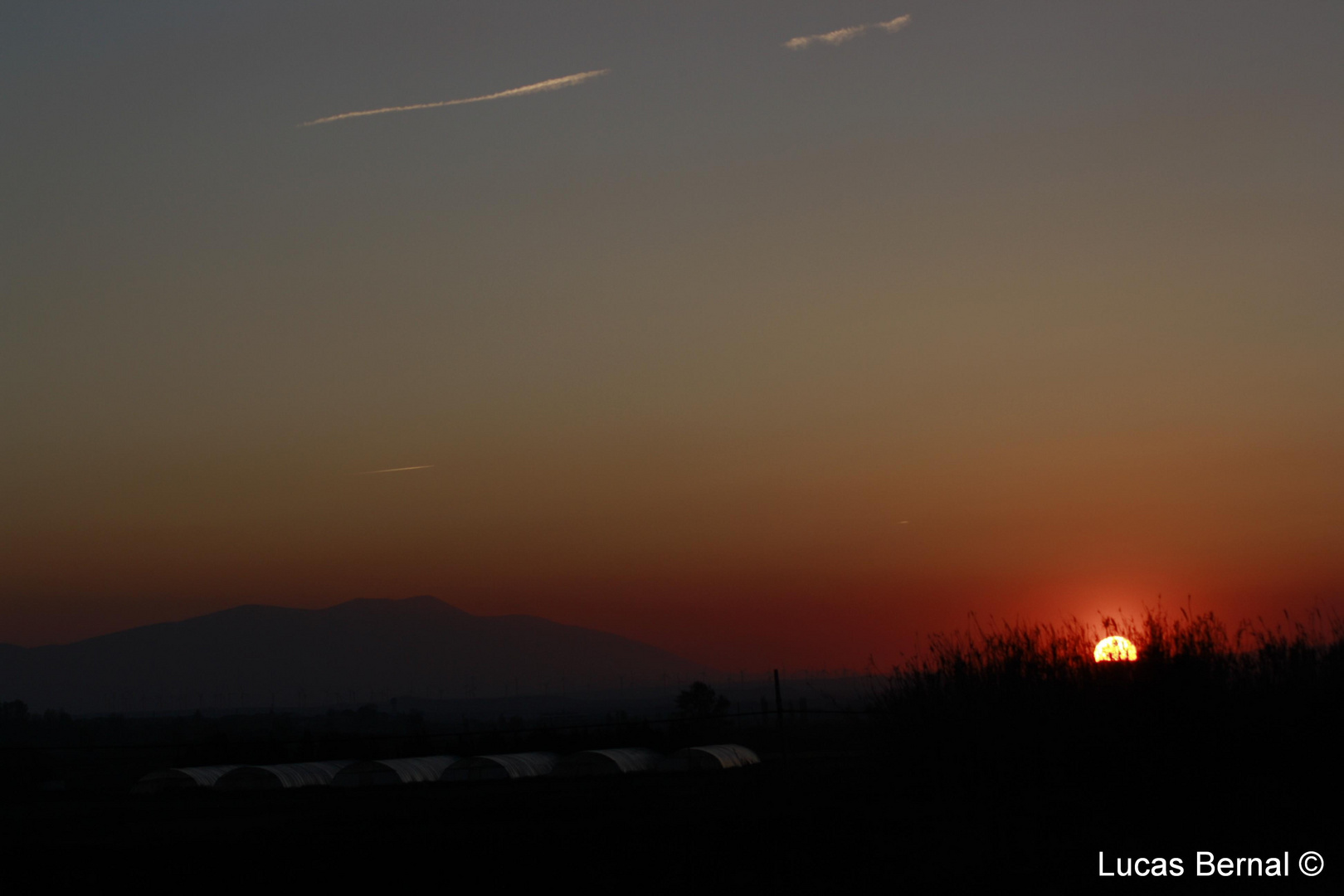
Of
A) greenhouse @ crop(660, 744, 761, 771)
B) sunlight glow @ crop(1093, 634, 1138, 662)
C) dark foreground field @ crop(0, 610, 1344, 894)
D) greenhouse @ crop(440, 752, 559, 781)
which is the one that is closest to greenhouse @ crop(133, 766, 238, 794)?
greenhouse @ crop(440, 752, 559, 781)

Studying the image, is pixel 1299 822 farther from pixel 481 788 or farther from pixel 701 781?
pixel 481 788

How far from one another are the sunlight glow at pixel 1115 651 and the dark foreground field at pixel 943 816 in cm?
29

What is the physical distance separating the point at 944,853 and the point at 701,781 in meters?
10.3

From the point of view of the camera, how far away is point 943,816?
48.0ft

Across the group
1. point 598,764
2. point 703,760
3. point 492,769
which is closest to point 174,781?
point 492,769

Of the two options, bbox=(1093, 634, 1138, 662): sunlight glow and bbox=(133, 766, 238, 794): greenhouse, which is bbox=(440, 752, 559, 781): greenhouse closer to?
bbox=(133, 766, 238, 794): greenhouse

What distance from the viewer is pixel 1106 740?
51.1 ft

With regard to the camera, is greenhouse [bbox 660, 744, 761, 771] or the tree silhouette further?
the tree silhouette

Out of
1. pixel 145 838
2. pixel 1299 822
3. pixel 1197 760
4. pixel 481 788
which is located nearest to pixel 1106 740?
pixel 1197 760

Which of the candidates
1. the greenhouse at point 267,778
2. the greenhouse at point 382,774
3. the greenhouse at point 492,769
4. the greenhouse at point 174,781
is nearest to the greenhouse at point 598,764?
the greenhouse at point 492,769

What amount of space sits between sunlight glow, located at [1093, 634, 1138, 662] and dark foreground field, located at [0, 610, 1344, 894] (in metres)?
0.29

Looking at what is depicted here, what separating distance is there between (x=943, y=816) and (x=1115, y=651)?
4692 millimetres

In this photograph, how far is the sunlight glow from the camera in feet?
57.4

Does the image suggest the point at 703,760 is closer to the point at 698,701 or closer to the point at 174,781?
the point at 174,781
